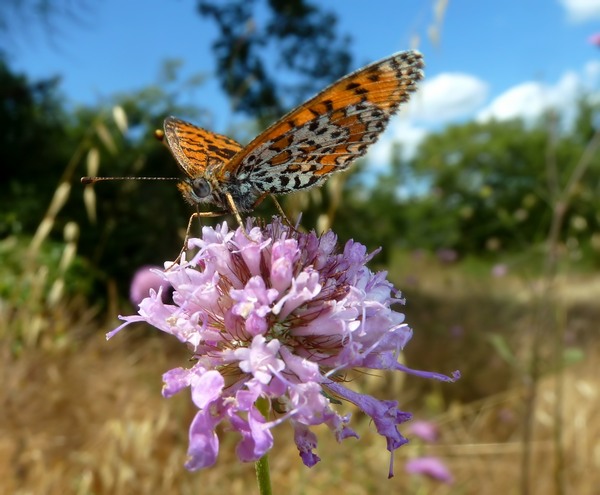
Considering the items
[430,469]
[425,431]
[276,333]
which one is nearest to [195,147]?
[276,333]

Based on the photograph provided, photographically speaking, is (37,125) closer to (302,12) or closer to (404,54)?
→ (302,12)

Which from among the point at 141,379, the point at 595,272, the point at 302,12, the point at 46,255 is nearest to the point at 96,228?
the point at 46,255

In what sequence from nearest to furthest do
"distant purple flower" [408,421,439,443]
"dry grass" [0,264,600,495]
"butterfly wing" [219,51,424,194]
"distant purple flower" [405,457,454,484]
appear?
"butterfly wing" [219,51,424,194] → "dry grass" [0,264,600,495] → "distant purple flower" [405,457,454,484] → "distant purple flower" [408,421,439,443]

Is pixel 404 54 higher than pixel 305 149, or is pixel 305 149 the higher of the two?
pixel 404 54

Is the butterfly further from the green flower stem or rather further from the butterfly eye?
the green flower stem

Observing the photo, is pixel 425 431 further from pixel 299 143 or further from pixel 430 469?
pixel 299 143


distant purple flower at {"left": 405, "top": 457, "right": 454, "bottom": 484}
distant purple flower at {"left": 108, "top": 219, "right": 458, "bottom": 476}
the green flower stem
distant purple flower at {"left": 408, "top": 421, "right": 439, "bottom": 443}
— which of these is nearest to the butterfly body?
distant purple flower at {"left": 108, "top": 219, "right": 458, "bottom": 476}

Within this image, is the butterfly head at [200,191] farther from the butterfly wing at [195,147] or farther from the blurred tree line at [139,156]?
the blurred tree line at [139,156]

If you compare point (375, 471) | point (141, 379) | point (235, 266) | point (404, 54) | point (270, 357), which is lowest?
point (375, 471)
